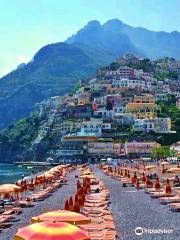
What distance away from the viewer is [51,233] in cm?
1110

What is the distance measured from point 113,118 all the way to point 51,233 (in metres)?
132

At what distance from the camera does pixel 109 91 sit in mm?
164750

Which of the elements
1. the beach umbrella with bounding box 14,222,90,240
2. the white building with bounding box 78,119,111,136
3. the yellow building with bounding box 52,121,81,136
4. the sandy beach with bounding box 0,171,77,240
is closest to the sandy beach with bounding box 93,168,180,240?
the sandy beach with bounding box 0,171,77,240

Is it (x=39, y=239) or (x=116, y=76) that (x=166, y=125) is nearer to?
(x=116, y=76)

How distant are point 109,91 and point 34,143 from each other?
2934cm

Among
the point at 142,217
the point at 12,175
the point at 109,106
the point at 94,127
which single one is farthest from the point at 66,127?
the point at 142,217

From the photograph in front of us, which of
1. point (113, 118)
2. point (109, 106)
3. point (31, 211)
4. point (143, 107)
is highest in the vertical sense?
point (109, 106)

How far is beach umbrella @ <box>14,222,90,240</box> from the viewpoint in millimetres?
11016

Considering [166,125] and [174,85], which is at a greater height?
[174,85]

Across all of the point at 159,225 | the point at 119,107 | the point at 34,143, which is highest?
the point at 119,107

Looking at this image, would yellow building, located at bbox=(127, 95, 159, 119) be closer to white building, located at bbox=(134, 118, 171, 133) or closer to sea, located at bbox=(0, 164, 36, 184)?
white building, located at bbox=(134, 118, 171, 133)

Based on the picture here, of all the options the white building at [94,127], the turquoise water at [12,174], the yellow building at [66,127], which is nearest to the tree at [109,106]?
the white building at [94,127]

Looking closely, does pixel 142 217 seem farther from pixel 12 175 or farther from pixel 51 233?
pixel 12 175

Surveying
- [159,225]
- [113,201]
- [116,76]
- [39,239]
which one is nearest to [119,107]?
[116,76]
